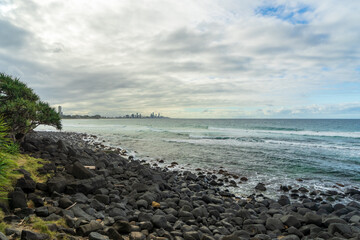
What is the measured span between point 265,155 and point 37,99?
1972cm

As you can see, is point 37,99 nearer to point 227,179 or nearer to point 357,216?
point 227,179

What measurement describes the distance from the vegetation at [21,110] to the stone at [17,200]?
221 inches

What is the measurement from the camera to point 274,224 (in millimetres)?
7289

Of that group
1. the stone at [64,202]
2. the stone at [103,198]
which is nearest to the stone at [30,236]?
the stone at [64,202]

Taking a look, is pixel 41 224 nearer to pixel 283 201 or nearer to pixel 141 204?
pixel 141 204

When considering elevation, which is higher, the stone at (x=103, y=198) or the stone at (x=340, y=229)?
the stone at (x=103, y=198)

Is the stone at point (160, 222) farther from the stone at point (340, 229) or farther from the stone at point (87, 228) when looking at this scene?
the stone at point (340, 229)

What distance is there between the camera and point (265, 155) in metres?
21.7

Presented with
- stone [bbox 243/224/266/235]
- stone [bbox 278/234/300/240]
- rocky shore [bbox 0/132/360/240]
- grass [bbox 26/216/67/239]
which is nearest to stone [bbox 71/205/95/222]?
rocky shore [bbox 0/132/360/240]

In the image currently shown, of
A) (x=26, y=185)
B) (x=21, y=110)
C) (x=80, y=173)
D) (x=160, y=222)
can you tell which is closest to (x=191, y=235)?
(x=160, y=222)

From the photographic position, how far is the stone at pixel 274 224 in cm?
720

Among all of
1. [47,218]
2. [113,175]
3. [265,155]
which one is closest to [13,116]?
[113,175]

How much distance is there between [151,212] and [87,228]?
8.41 ft

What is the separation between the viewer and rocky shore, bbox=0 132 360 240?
17.3ft
